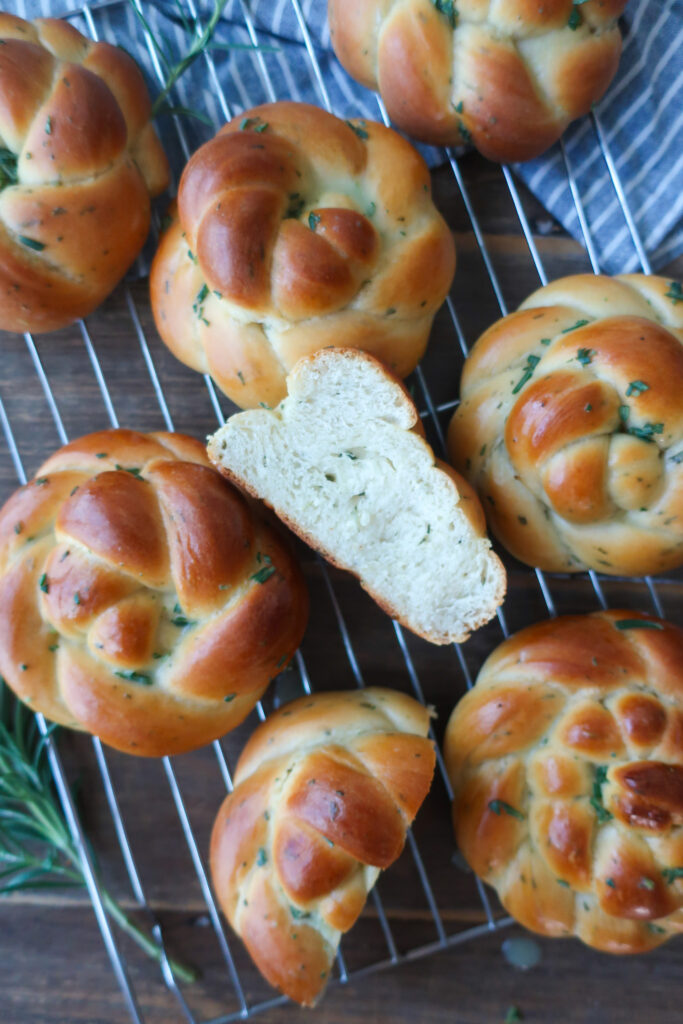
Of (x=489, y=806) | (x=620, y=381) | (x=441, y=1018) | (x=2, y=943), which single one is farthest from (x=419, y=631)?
(x=2, y=943)

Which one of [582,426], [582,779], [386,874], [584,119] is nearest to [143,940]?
[386,874]

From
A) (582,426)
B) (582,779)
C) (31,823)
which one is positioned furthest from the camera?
(31,823)

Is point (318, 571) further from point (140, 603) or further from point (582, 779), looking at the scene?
point (582, 779)

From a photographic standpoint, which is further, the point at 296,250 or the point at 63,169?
the point at 63,169

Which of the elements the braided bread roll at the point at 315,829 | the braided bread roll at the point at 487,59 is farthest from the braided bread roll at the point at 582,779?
the braided bread roll at the point at 487,59

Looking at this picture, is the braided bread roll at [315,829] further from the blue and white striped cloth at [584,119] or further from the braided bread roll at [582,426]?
the blue and white striped cloth at [584,119]

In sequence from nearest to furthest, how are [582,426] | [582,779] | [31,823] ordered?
[582,426], [582,779], [31,823]

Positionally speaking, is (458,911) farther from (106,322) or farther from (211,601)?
(106,322)

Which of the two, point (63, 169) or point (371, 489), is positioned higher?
point (63, 169)
